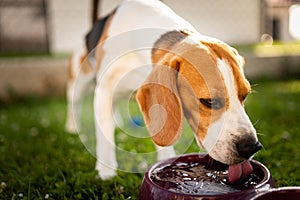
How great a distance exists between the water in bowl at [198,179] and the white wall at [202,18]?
9.74 feet

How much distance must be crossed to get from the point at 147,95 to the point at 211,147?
32cm

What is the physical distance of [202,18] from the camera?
484 cm

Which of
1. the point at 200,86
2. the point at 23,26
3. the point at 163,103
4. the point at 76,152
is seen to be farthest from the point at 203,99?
the point at 23,26

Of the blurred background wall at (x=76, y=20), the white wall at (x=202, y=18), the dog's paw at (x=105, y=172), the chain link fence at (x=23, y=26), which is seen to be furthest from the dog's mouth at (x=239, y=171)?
the chain link fence at (x=23, y=26)

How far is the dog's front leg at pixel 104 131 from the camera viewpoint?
2502mm

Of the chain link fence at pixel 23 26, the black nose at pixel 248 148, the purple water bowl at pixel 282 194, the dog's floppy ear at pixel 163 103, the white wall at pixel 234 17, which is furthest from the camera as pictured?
the chain link fence at pixel 23 26

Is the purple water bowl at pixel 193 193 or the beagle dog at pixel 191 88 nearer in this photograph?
the purple water bowl at pixel 193 193

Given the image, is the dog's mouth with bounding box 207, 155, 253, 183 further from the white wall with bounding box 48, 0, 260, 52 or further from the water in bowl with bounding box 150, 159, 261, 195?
the white wall with bounding box 48, 0, 260, 52

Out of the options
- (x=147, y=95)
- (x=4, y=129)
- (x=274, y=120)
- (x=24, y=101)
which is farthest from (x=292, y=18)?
(x=147, y=95)

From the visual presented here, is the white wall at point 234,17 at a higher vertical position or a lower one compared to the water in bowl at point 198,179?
lower

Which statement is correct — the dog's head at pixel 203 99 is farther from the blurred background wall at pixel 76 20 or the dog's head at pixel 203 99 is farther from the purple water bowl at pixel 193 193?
the blurred background wall at pixel 76 20

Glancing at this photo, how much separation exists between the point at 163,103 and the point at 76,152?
1182 mm

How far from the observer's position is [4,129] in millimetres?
3559

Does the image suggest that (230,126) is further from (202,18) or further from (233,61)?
(202,18)
